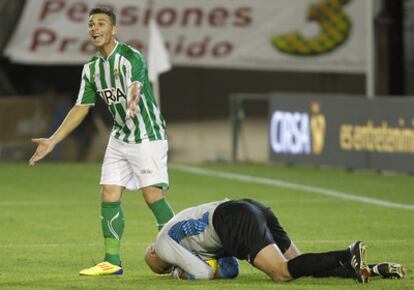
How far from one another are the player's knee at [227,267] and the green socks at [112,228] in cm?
95

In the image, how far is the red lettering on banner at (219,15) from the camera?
27.6 m

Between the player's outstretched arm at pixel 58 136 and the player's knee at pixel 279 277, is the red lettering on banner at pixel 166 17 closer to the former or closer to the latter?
the player's outstretched arm at pixel 58 136

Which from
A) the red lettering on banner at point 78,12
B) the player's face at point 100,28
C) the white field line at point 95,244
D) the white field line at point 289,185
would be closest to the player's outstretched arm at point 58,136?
the player's face at point 100,28

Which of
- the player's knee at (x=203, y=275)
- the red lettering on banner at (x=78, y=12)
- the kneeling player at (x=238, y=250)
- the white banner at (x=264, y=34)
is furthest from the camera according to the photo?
the white banner at (x=264, y=34)

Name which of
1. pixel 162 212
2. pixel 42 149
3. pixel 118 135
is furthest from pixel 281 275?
pixel 42 149

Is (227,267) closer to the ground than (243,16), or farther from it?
closer to the ground

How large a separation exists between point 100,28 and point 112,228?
62.3 inches

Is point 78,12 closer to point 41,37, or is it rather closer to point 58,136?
point 41,37

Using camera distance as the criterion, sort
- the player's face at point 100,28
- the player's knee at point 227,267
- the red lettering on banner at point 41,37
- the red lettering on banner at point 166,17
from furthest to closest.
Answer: the red lettering on banner at point 166,17
the red lettering on banner at point 41,37
the player's face at point 100,28
the player's knee at point 227,267

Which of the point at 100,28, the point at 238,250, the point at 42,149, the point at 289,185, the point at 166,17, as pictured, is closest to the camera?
the point at 238,250

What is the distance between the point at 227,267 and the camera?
1085 centimetres

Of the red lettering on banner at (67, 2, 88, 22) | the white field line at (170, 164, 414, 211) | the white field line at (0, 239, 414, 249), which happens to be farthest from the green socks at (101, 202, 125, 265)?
the red lettering on banner at (67, 2, 88, 22)

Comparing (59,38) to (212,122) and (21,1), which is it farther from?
(212,122)

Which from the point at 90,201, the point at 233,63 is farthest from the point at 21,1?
the point at 90,201
